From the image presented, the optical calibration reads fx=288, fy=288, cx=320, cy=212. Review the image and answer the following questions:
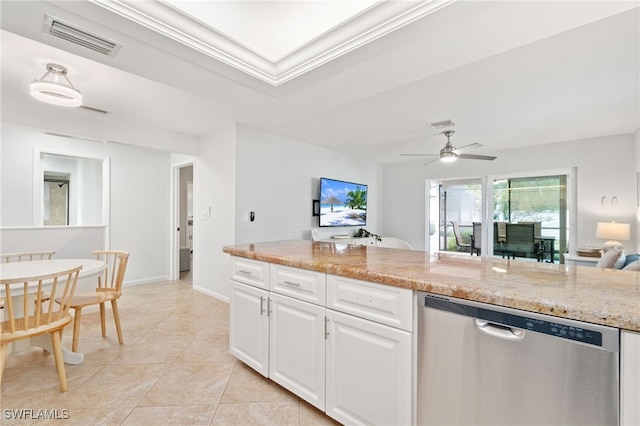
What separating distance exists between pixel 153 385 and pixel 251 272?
3.33 feet

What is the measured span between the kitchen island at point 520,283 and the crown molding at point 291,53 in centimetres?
130

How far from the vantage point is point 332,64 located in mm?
1973

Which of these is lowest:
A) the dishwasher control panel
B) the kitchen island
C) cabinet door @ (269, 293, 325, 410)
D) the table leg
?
the table leg

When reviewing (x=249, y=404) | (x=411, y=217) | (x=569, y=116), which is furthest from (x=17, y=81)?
(x=411, y=217)

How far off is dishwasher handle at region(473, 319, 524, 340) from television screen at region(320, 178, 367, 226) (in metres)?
3.80

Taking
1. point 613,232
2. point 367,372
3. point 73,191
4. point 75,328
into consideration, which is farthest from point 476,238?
point 73,191

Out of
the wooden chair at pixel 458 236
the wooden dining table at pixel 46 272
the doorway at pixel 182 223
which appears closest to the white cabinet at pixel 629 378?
the wooden dining table at pixel 46 272

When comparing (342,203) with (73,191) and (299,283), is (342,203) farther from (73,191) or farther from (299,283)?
(73,191)

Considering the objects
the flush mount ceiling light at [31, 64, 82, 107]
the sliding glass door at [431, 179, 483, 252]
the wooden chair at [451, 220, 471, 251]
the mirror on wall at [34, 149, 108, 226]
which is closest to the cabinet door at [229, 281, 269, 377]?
the flush mount ceiling light at [31, 64, 82, 107]

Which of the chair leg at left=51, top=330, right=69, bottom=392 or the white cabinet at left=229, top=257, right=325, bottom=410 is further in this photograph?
the chair leg at left=51, top=330, right=69, bottom=392

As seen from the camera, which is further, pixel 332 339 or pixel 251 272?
pixel 251 272

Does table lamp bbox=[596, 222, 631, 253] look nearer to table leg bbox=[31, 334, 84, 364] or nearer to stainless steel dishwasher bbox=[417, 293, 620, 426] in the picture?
stainless steel dishwasher bbox=[417, 293, 620, 426]

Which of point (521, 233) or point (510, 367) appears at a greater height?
point (521, 233)

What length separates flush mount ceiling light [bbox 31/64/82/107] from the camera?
2059mm
